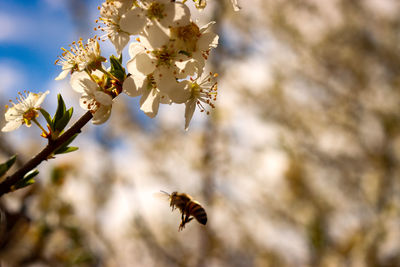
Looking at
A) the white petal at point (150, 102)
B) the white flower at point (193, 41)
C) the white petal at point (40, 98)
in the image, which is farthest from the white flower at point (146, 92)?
the white petal at point (40, 98)

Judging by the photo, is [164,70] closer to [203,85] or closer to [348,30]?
[203,85]

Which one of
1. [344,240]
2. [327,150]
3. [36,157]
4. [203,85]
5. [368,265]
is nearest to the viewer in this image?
[36,157]

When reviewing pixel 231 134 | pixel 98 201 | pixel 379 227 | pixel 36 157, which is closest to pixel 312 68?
pixel 231 134

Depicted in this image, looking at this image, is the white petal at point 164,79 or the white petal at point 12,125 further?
the white petal at point 12,125

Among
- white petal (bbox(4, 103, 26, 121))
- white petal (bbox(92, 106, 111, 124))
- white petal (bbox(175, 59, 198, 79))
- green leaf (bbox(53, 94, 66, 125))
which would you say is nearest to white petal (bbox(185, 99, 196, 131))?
white petal (bbox(175, 59, 198, 79))

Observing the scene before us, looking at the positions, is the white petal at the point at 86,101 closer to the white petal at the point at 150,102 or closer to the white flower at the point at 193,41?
the white petal at the point at 150,102

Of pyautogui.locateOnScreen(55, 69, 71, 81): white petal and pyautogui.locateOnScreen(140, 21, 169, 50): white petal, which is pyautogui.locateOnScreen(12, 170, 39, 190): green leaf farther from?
pyautogui.locateOnScreen(140, 21, 169, 50): white petal
